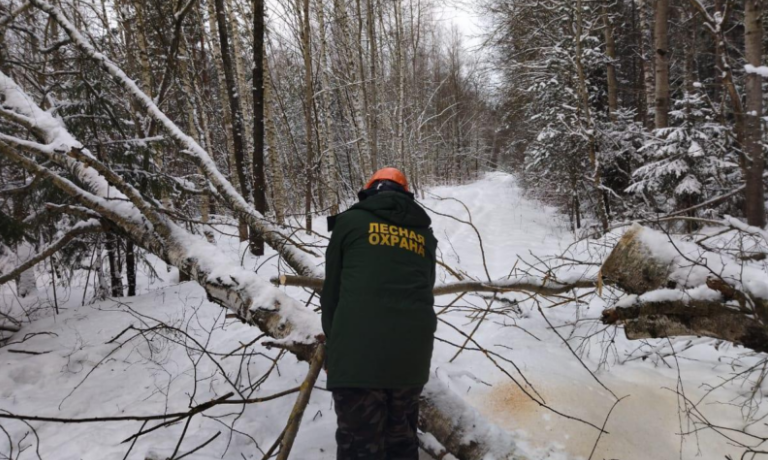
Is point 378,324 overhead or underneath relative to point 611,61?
underneath

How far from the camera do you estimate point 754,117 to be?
480cm

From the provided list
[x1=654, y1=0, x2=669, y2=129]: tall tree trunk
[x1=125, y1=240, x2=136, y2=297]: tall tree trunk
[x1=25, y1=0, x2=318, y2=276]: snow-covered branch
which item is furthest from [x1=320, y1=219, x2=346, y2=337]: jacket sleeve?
[x1=654, y1=0, x2=669, y2=129]: tall tree trunk

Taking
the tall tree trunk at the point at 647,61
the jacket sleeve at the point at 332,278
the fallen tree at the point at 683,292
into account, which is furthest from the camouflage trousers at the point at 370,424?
the tall tree trunk at the point at 647,61

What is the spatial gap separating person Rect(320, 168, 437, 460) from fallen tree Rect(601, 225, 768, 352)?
3.69 feet

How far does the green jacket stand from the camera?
1.79 metres

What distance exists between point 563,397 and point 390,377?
5.43 ft

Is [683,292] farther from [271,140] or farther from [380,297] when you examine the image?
[271,140]

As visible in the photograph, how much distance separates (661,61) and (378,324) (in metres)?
8.25

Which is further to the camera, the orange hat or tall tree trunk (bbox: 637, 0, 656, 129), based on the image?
tall tree trunk (bbox: 637, 0, 656, 129)

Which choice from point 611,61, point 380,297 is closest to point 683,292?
point 380,297

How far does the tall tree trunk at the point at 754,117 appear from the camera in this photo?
4844 mm

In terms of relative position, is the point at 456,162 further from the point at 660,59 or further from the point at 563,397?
the point at 563,397

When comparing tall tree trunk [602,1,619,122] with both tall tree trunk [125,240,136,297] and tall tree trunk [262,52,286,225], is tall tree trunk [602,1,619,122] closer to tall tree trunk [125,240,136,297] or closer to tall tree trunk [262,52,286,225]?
tall tree trunk [262,52,286,225]

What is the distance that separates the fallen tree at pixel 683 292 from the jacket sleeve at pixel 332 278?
1561 mm
